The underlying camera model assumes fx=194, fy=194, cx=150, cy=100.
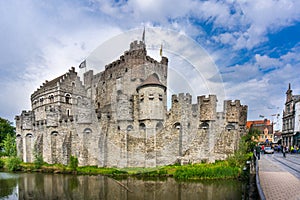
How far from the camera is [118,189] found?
1430 cm

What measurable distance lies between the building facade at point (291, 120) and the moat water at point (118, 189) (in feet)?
79.7

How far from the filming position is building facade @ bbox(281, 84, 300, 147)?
105 ft

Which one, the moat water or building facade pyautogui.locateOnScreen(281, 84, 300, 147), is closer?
the moat water

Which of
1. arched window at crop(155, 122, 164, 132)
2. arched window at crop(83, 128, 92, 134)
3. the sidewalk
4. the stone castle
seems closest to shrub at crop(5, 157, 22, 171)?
the stone castle

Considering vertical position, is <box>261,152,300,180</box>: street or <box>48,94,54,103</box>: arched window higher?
<box>48,94,54,103</box>: arched window

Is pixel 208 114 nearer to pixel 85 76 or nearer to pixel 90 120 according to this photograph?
pixel 90 120

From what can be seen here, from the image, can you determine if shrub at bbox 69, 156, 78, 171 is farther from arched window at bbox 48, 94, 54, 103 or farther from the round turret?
arched window at bbox 48, 94, 54, 103

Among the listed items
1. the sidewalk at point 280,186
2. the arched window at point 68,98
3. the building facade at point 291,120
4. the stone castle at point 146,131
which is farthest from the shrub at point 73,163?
the building facade at point 291,120

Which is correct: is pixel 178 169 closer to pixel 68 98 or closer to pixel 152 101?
pixel 152 101

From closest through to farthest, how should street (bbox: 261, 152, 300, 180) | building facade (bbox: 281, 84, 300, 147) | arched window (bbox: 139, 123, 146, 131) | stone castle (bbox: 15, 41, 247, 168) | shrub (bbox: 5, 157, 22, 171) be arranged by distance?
street (bbox: 261, 152, 300, 180) → stone castle (bbox: 15, 41, 247, 168) → arched window (bbox: 139, 123, 146, 131) → shrub (bbox: 5, 157, 22, 171) → building facade (bbox: 281, 84, 300, 147)

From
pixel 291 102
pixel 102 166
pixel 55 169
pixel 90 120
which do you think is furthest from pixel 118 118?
pixel 291 102

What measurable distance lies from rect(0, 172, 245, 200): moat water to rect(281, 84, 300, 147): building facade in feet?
79.7

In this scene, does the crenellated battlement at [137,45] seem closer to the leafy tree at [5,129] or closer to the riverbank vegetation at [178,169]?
the riverbank vegetation at [178,169]

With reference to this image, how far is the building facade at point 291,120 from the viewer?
105 ft
